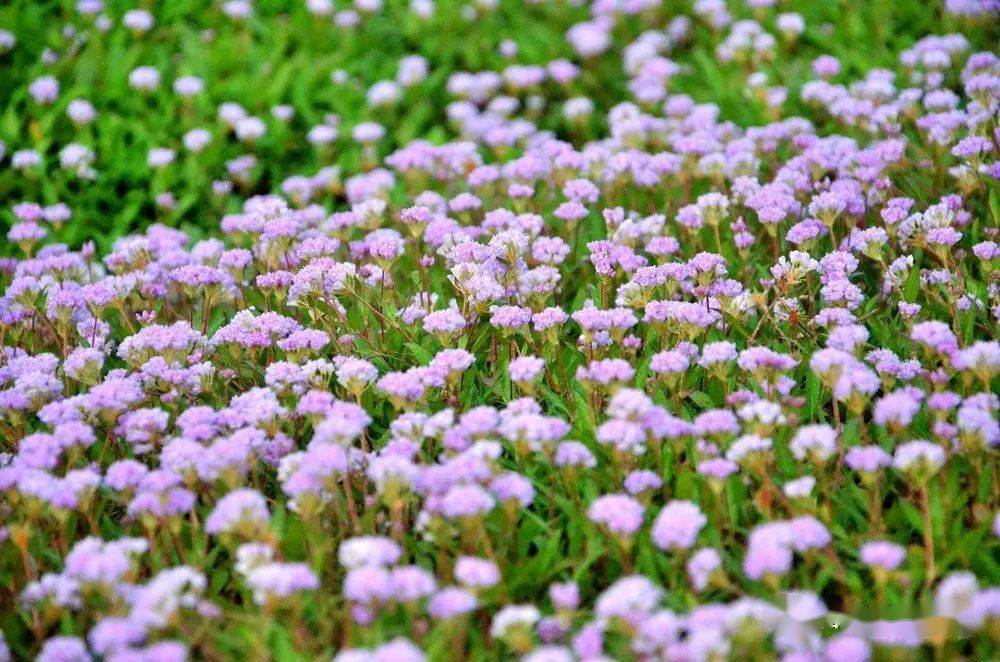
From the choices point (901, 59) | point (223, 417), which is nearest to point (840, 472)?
point (223, 417)

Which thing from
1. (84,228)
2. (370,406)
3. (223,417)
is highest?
(223,417)

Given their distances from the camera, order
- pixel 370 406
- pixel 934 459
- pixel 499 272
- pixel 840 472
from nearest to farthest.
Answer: pixel 934 459 → pixel 840 472 → pixel 370 406 → pixel 499 272

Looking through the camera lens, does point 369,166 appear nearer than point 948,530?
No

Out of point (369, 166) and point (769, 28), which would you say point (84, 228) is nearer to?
point (369, 166)

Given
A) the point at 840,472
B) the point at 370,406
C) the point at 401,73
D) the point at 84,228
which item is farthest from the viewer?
the point at 401,73

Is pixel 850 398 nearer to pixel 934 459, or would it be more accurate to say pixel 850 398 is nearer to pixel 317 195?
pixel 934 459

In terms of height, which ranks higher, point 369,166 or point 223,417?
point 223,417
